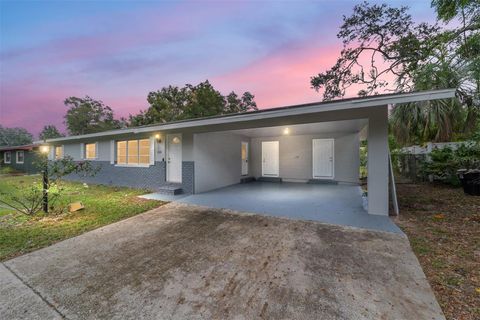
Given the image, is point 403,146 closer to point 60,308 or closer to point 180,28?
point 180,28

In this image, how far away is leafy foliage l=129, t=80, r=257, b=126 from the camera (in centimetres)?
2041

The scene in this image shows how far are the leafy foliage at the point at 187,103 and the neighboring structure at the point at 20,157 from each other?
958 centimetres

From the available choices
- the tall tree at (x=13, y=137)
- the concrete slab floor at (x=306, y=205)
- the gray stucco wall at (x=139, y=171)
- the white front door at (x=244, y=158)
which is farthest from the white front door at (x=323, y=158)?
the tall tree at (x=13, y=137)

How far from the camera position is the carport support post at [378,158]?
13.9ft

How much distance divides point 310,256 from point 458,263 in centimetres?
174

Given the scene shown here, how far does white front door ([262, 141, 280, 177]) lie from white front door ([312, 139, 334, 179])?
5.61ft

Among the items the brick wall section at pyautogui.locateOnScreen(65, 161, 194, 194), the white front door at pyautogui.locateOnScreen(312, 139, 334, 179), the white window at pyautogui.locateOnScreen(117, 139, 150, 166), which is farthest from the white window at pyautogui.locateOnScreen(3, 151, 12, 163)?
the white front door at pyautogui.locateOnScreen(312, 139, 334, 179)

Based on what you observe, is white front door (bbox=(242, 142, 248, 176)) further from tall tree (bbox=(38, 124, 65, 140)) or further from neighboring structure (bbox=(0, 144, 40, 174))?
tall tree (bbox=(38, 124, 65, 140))

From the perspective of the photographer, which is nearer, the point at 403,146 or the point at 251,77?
the point at 403,146

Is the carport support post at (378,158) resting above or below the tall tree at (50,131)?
below

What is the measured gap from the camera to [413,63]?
7.80 m

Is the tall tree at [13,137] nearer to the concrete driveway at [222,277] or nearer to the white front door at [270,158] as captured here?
the white front door at [270,158]

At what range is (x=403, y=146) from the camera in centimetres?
970

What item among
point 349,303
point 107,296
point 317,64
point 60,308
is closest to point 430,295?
point 349,303
